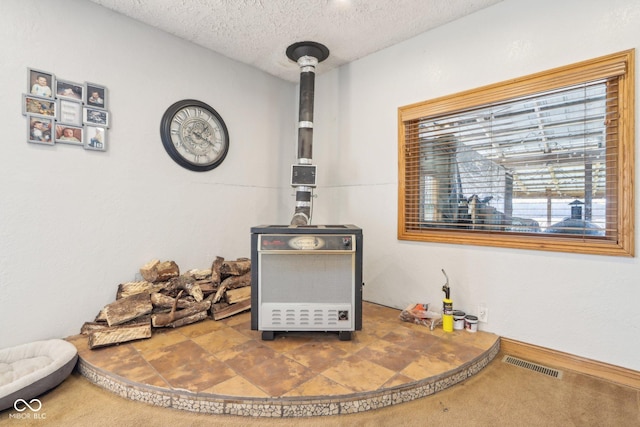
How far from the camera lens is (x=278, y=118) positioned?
3684 millimetres

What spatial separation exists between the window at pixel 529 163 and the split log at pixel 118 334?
229cm

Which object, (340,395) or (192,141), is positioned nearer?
(340,395)

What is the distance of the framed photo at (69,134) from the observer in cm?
216

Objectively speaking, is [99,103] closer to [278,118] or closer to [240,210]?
[240,210]

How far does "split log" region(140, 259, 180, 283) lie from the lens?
2529mm

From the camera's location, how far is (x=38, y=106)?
207 centimetres

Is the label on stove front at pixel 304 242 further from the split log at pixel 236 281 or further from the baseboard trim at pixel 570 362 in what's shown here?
the baseboard trim at pixel 570 362

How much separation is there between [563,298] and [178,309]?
9.46 ft

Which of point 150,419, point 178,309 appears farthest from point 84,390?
point 178,309

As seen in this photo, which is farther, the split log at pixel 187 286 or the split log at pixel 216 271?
the split log at pixel 216 271

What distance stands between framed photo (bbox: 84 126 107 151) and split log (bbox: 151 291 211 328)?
1393 millimetres

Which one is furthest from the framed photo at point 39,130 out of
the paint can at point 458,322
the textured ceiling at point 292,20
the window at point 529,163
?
the paint can at point 458,322

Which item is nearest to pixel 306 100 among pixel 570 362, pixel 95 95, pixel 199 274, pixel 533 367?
pixel 95 95

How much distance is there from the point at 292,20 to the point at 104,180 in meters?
2.04
